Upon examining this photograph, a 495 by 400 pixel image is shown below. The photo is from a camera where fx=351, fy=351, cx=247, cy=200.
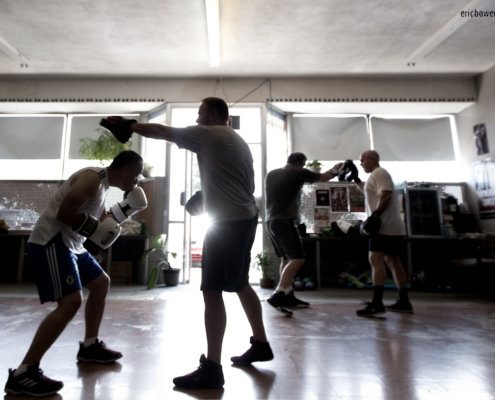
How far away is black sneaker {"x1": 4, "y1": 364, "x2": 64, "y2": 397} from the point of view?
1420mm

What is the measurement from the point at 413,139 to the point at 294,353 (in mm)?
5705

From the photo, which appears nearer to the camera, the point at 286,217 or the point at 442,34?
the point at 286,217

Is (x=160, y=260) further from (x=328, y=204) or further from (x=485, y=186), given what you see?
(x=485, y=186)

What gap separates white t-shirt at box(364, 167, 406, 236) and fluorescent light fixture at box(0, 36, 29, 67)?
208 inches

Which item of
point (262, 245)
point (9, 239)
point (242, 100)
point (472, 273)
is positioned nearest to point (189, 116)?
point (242, 100)

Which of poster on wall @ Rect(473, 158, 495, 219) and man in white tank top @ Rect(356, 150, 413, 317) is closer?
man in white tank top @ Rect(356, 150, 413, 317)

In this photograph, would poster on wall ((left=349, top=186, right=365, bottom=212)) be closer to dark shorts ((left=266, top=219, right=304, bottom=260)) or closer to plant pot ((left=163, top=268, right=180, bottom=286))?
dark shorts ((left=266, top=219, right=304, bottom=260))

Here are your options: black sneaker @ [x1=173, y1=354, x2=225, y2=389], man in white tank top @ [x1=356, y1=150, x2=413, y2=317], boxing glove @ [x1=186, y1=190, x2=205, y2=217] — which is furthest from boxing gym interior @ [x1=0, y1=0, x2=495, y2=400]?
boxing glove @ [x1=186, y1=190, x2=205, y2=217]

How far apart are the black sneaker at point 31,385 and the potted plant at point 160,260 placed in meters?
3.60

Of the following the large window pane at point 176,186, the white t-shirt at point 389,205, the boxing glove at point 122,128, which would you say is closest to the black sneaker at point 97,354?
the boxing glove at point 122,128

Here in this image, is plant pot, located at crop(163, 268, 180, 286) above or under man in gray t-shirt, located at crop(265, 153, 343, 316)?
under

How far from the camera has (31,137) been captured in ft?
21.3

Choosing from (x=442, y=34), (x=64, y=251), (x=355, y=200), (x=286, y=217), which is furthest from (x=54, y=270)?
(x=442, y=34)

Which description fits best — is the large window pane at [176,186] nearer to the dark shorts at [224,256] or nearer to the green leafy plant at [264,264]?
the green leafy plant at [264,264]
